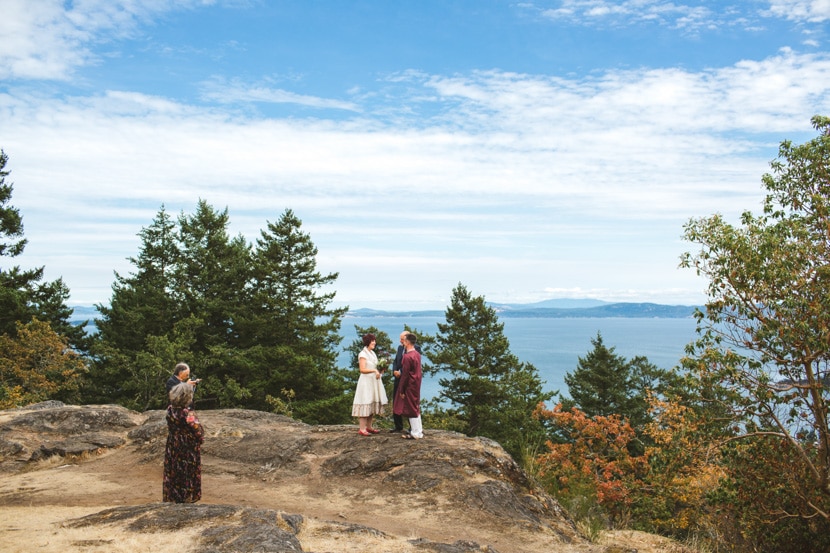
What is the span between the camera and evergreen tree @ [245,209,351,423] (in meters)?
26.6

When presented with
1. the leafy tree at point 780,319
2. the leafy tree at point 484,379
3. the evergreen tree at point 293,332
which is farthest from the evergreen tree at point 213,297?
the leafy tree at point 780,319

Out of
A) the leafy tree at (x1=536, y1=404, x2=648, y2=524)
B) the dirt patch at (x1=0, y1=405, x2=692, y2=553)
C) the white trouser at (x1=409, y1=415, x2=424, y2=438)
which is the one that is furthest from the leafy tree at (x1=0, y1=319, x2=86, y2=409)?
the leafy tree at (x1=536, y1=404, x2=648, y2=524)

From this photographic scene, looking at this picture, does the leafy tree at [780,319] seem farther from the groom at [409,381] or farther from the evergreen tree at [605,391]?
the evergreen tree at [605,391]

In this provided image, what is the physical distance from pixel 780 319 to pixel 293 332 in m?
22.8

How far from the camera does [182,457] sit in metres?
7.87

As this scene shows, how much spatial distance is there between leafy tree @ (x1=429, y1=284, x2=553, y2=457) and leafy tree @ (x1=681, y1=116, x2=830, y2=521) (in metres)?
18.4

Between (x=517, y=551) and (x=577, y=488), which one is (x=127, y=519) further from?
(x=577, y=488)

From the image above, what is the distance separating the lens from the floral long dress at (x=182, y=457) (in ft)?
25.8

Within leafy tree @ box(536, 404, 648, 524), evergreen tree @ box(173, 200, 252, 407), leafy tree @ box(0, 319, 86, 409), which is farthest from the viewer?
evergreen tree @ box(173, 200, 252, 407)

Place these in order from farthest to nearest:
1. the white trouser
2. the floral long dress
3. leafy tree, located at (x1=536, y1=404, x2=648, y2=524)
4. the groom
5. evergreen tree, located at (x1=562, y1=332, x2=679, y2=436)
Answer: evergreen tree, located at (x1=562, y1=332, x2=679, y2=436) < leafy tree, located at (x1=536, y1=404, x2=648, y2=524) < the white trouser < the groom < the floral long dress

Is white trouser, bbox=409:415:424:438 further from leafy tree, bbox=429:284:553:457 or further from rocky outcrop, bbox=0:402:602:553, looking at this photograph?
leafy tree, bbox=429:284:553:457

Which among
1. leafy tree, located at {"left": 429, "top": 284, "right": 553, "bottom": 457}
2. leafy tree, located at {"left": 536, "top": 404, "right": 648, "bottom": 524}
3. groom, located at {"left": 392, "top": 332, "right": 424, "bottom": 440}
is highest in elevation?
groom, located at {"left": 392, "top": 332, "right": 424, "bottom": 440}

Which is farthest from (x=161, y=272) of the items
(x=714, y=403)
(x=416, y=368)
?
(x=714, y=403)

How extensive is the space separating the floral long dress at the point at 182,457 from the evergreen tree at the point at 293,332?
58.5ft
